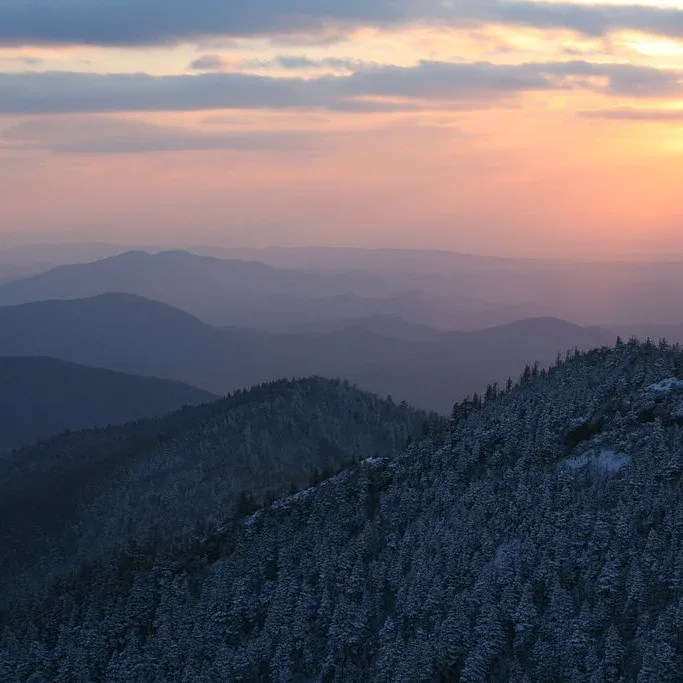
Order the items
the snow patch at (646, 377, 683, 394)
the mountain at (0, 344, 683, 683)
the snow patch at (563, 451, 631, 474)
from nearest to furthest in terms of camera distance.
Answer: the mountain at (0, 344, 683, 683)
the snow patch at (563, 451, 631, 474)
the snow patch at (646, 377, 683, 394)

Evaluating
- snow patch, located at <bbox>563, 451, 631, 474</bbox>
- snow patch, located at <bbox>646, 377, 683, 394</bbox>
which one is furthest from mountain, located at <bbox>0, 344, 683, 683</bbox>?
snow patch, located at <bbox>646, 377, 683, 394</bbox>

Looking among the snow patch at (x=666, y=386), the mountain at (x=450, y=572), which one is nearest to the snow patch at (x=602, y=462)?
the mountain at (x=450, y=572)

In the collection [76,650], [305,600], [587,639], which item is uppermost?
[587,639]

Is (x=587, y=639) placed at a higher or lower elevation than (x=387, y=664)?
higher

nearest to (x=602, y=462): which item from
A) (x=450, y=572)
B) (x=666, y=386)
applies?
(x=666, y=386)

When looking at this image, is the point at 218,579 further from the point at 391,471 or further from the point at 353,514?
the point at 391,471

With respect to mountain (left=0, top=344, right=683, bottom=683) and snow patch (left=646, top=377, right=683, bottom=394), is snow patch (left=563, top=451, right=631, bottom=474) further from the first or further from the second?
snow patch (left=646, top=377, right=683, bottom=394)


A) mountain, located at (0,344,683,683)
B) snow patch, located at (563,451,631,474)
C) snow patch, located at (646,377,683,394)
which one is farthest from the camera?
snow patch, located at (646,377,683,394)

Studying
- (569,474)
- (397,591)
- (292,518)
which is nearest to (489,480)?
(569,474)
